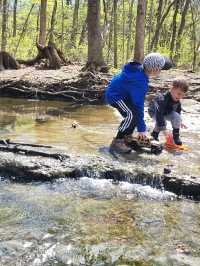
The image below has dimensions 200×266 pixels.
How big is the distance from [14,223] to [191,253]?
6.18 ft

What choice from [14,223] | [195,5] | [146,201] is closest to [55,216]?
A: [14,223]

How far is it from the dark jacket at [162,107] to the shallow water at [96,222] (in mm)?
719

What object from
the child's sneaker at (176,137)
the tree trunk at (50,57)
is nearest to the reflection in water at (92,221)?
the child's sneaker at (176,137)

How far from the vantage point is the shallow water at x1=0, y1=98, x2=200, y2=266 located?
4.38 m

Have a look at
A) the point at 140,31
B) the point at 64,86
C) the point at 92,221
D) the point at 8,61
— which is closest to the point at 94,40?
the point at 140,31

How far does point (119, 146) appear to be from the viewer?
754 centimetres

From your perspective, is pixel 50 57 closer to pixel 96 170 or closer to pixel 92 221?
pixel 96 170

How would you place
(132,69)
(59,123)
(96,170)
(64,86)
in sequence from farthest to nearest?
1. (64,86)
2. (59,123)
3. (132,69)
4. (96,170)

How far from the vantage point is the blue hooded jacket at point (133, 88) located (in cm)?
733

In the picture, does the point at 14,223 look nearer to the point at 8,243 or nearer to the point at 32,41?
the point at 8,243

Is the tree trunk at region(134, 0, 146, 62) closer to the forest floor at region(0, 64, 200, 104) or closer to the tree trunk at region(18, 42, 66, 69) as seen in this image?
the forest floor at region(0, 64, 200, 104)

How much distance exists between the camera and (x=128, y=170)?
21.3 ft

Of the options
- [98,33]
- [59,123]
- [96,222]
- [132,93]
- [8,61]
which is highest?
[98,33]

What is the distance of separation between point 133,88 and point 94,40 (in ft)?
29.1
